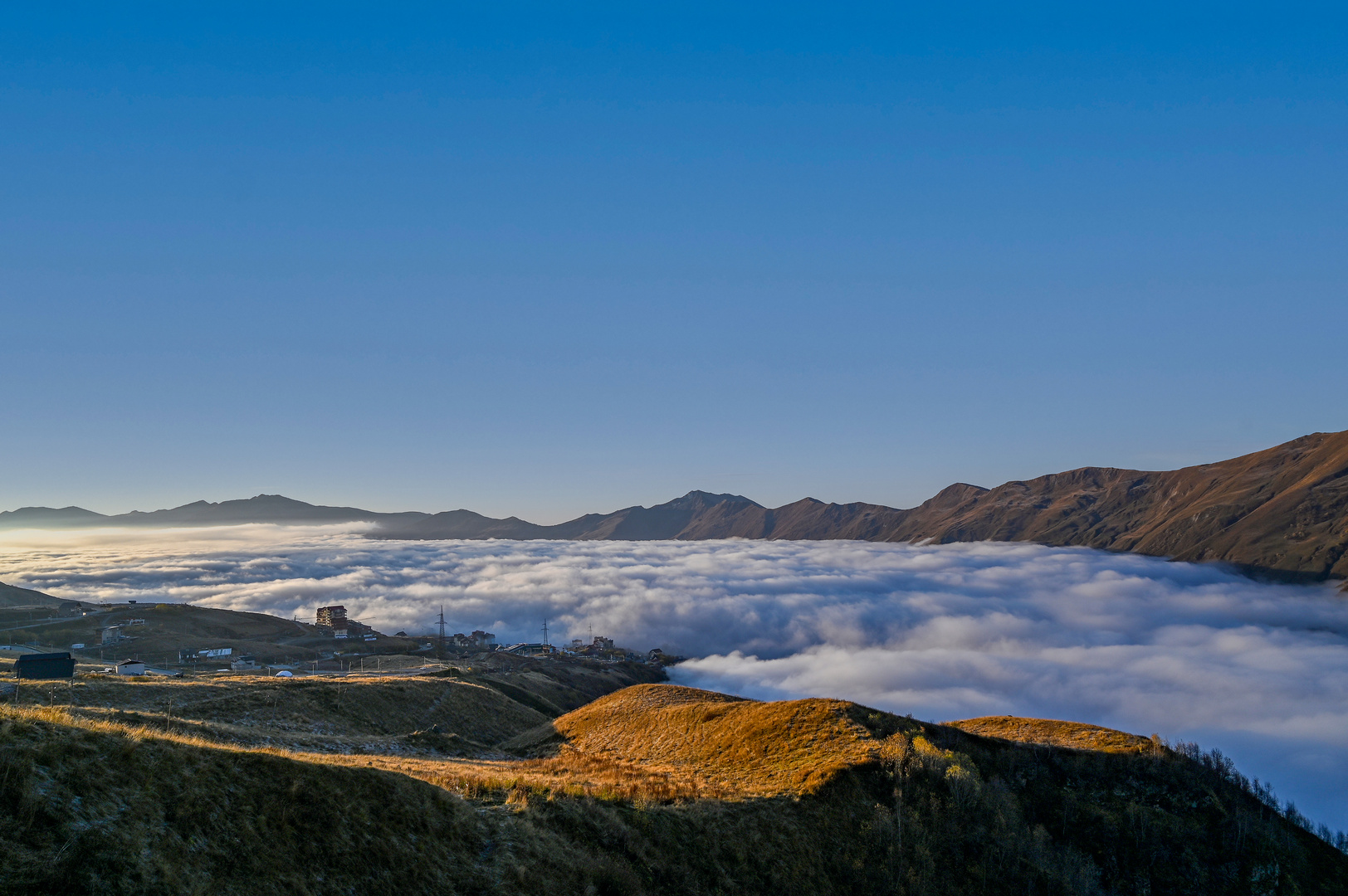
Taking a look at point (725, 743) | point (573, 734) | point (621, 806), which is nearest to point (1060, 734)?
point (725, 743)

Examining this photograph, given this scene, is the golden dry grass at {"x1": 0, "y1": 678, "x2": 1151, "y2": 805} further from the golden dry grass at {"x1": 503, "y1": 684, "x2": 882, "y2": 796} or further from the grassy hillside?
the grassy hillside

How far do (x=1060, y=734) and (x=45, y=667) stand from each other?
2986 inches

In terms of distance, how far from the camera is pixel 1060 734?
50.2 metres

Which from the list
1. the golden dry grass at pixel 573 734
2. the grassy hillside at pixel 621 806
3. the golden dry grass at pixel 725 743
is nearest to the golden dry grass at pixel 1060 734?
the golden dry grass at pixel 573 734

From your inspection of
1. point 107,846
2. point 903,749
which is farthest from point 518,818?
point 903,749

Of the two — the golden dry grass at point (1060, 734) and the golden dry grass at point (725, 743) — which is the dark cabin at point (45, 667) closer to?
the golden dry grass at point (725, 743)

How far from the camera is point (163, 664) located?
119m

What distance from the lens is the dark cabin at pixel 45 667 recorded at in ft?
170

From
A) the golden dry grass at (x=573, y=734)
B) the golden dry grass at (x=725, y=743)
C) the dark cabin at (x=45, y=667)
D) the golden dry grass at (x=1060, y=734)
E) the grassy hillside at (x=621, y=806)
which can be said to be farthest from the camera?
the dark cabin at (x=45, y=667)

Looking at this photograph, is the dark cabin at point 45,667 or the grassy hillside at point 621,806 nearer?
the grassy hillside at point 621,806

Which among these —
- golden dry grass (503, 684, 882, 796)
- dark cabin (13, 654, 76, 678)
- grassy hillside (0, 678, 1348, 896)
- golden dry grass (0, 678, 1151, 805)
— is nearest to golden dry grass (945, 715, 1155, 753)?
golden dry grass (0, 678, 1151, 805)

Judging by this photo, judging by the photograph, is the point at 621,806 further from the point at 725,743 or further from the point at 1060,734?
the point at 1060,734

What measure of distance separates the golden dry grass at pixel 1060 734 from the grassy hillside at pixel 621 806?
38 cm

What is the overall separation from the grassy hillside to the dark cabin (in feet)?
41.3
